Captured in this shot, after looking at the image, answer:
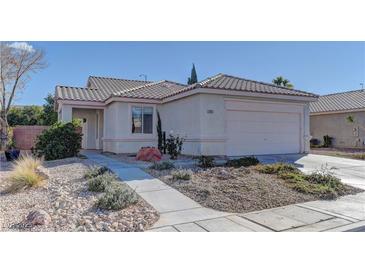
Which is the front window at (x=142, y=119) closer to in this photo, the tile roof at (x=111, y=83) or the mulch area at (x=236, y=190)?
the tile roof at (x=111, y=83)

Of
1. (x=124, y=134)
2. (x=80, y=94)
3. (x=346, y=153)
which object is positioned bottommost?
(x=346, y=153)

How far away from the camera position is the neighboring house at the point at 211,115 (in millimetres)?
14078

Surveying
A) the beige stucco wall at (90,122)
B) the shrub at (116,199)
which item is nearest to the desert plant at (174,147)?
the shrub at (116,199)

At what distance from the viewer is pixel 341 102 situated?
2603cm

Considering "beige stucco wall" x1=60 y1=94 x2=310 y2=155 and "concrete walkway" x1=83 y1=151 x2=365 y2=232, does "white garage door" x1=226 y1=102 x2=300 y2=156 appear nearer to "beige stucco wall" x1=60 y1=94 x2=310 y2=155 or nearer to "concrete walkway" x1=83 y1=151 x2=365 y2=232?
"beige stucco wall" x1=60 y1=94 x2=310 y2=155

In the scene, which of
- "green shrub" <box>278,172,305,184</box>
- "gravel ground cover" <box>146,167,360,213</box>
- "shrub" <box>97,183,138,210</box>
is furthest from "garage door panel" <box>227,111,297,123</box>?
"shrub" <box>97,183,138,210</box>

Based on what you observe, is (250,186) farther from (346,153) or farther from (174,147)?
(346,153)

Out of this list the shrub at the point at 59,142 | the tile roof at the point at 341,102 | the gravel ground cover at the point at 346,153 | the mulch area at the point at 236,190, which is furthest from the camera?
the tile roof at the point at 341,102

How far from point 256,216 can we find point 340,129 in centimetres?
2163

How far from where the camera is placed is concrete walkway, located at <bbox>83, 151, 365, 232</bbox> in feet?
18.0

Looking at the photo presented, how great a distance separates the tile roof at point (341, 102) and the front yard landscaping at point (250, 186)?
17.0m

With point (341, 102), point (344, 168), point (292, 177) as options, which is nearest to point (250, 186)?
point (292, 177)

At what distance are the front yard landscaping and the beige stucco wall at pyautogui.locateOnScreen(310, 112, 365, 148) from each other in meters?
16.0
